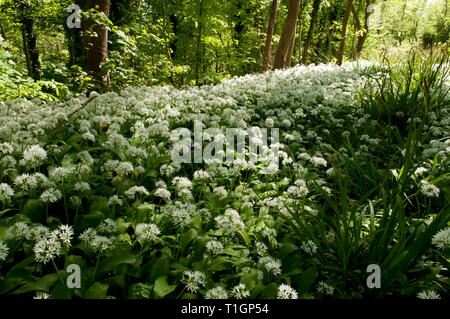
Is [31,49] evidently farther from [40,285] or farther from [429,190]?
[429,190]

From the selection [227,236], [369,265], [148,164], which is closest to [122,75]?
[148,164]

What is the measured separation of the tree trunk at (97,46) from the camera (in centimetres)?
539

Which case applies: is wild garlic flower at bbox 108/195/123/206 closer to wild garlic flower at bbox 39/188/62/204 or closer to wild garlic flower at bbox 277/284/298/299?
wild garlic flower at bbox 39/188/62/204

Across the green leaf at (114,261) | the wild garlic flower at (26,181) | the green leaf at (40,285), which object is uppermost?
the wild garlic flower at (26,181)

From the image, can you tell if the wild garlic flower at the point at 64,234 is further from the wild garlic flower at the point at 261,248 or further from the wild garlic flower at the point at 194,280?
the wild garlic flower at the point at 261,248

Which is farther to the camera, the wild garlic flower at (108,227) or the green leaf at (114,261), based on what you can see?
the wild garlic flower at (108,227)

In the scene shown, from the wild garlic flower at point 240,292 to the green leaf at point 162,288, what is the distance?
0.38 meters

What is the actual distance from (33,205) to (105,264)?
89 centimetres

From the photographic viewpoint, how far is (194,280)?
5.68 ft

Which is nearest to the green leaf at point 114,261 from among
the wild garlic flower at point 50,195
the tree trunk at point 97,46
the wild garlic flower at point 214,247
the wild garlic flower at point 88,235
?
the wild garlic flower at point 88,235

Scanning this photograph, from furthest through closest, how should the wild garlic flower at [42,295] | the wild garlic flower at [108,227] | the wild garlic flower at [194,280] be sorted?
the wild garlic flower at [108,227], the wild garlic flower at [194,280], the wild garlic flower at [42,295]

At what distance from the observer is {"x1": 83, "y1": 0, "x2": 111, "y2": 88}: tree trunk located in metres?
5.39

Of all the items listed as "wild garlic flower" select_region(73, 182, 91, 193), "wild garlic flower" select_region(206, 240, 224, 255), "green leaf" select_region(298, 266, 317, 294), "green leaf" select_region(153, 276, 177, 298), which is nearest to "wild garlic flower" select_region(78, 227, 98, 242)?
"wild garlic flower" select_region(73, 182, 91, 193)
